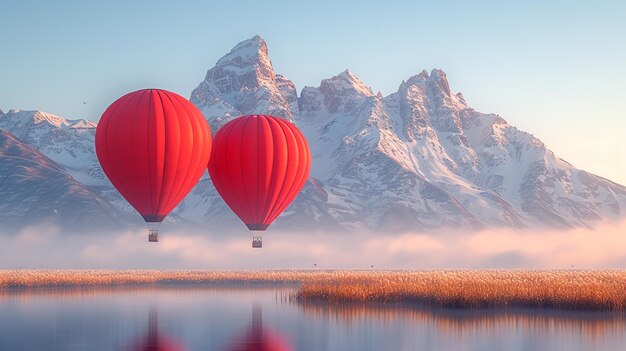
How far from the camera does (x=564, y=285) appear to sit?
91.6m

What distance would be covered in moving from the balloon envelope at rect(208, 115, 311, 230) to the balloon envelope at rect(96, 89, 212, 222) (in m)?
5.00

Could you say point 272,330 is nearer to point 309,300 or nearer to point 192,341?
point 192,341

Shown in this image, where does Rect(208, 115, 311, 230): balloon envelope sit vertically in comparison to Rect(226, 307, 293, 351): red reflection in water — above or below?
above

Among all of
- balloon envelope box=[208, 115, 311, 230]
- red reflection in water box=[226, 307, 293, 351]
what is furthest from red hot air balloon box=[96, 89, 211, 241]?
red reflection in water box=[226, 307, 293, 351]

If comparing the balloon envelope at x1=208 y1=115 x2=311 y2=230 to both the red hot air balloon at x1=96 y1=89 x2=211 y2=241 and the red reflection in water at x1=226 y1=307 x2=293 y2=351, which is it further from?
the red reflection in water at x1=226 y1=307 x2=293 y2=351

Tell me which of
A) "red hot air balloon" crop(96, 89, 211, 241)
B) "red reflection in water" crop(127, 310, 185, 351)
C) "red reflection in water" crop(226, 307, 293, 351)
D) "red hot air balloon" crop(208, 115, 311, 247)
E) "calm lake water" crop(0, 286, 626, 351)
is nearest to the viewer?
"red reflection in water" crop(226, 307, 293, 351)

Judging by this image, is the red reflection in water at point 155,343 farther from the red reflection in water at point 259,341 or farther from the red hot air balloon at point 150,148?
the red hot air balloon at point 150,148

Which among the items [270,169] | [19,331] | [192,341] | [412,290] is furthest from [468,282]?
[19,331]

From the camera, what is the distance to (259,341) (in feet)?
231

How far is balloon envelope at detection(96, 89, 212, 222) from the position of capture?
273 ft

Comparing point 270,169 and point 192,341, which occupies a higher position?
point 270,169

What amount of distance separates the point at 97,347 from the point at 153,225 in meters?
17.4

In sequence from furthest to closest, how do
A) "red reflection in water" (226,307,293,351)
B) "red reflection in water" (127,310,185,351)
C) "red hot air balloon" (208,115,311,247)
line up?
"red hot air balloon" (208,115,311,247) < "red reflection in water" (127,310,185,351) < "red reflection in water" (226,307,293,351)

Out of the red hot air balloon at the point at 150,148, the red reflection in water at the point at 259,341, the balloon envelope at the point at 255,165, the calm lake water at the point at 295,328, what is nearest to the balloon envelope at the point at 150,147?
the red hot air balloon at the point at 150,148
